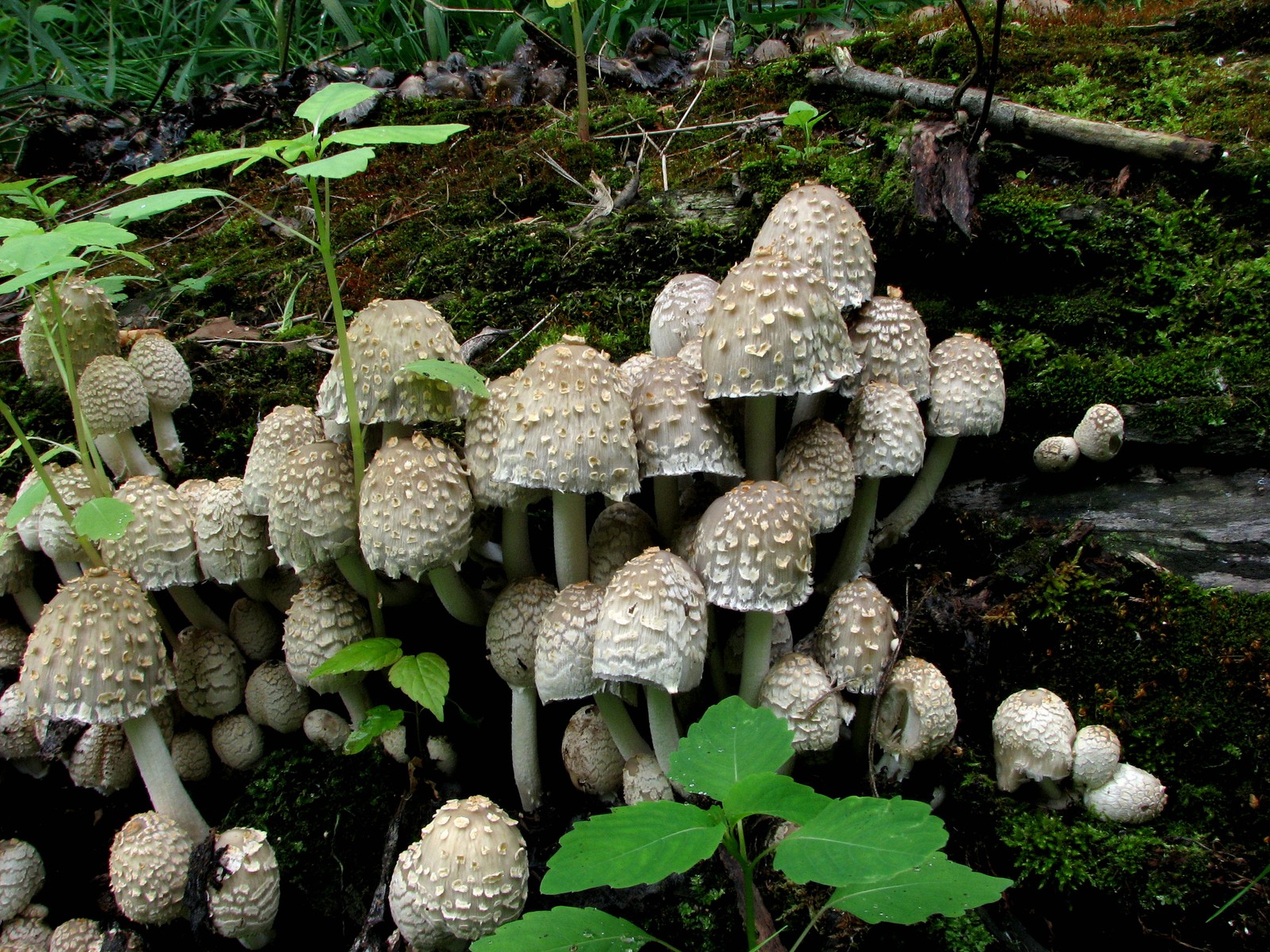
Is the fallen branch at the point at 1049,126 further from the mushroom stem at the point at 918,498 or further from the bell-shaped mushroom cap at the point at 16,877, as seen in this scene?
the bell-shaped mushroom cap at the point at 16,877

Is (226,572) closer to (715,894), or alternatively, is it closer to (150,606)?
(150,606)

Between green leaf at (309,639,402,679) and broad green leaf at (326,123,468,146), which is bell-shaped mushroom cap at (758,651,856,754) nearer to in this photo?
green leaf at (309,639,402,679)

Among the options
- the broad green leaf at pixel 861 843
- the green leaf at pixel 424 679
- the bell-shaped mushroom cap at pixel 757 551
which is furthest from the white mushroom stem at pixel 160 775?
the broad green leaf at pixel 861 843

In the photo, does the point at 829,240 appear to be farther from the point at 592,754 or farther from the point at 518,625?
the point at 592,754

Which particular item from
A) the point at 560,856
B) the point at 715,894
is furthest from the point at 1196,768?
the point at 560,856

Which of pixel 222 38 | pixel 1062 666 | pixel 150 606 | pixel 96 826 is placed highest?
pixel 222 38

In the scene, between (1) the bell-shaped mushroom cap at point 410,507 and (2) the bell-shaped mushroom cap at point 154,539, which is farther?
(2) the bell-shaped mushroom cap at point 154,539

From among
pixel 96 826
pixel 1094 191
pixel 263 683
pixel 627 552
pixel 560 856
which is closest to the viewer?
pixel 560 856
